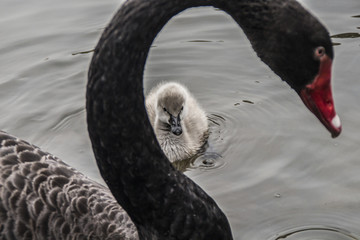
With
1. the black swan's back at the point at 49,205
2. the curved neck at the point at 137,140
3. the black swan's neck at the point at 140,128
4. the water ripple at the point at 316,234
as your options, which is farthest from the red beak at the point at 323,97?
the water ripple at the point at 316,234

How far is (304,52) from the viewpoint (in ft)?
7.61

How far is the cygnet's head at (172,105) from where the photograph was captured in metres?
4.18

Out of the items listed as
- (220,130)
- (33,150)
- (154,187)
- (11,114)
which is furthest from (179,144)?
(154,187)

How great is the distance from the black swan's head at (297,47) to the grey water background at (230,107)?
109 cm

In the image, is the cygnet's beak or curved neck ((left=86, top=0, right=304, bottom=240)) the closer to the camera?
curved neck ((left=86, top=0, right=304, bottom=240))

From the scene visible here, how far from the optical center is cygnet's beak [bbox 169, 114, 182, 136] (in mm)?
4172

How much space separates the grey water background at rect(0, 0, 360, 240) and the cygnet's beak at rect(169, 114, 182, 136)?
21 centimetres

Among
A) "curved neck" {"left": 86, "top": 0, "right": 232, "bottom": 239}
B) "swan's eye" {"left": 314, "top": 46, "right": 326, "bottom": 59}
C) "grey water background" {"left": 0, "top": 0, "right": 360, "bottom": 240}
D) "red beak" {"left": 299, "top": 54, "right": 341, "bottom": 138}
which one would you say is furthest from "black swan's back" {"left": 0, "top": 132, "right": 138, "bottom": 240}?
"swan's eye" {"left": 314, "top": 46, "right": 326, "bottom": 59}

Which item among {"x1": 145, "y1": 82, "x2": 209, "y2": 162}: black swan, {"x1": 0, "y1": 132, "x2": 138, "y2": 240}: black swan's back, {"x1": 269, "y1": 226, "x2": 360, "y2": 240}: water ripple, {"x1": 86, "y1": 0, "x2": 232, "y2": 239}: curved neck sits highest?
{"x1": 86, "y1": 0, "x2": 232, "y2": 239}: curved neck

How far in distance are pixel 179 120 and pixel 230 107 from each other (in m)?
0.33

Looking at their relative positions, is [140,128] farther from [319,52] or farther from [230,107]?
[230,107]

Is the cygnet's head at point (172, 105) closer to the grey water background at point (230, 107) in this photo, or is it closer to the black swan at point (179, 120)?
the black swan at point (179, 120)

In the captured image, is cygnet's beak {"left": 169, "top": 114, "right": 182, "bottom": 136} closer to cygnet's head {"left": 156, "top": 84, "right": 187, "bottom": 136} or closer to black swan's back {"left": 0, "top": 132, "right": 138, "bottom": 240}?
cygnet's head {"left": 156, "top": 84, "right": 187, "bottom": 136}

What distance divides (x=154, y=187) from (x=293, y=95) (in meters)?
2.08
